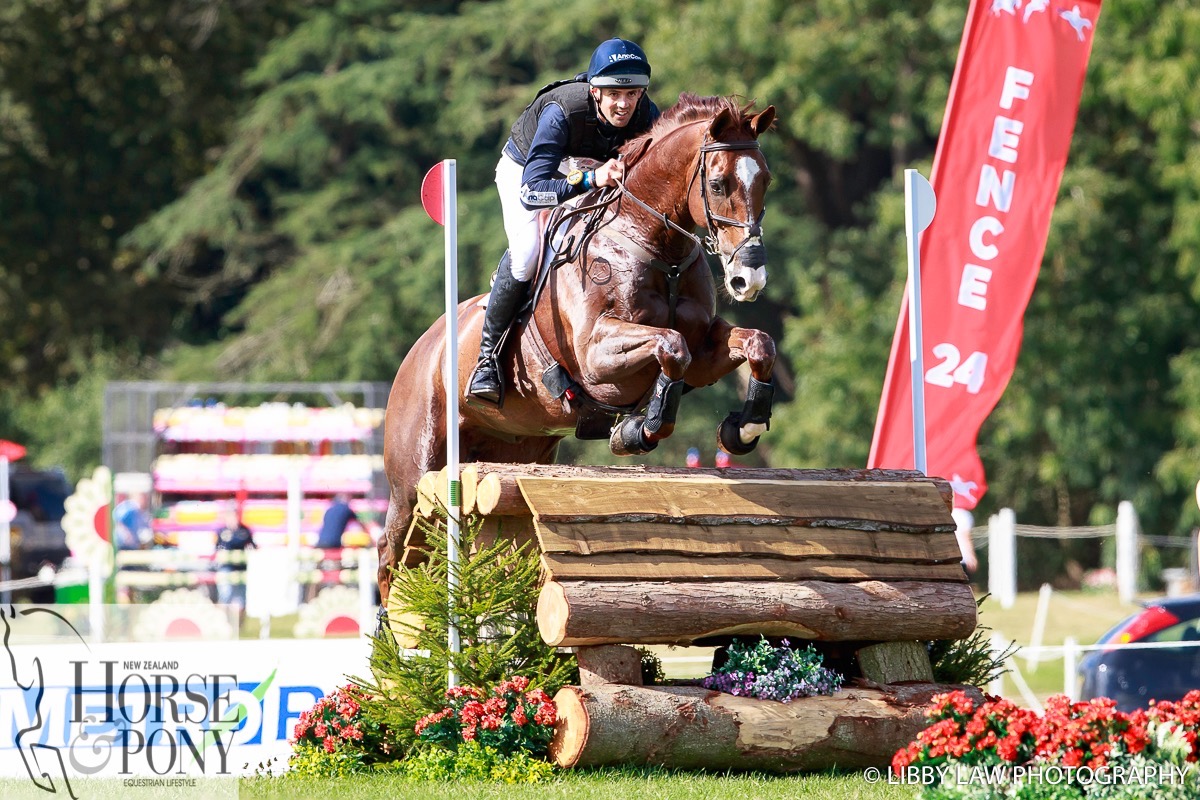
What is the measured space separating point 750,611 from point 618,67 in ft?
7.04

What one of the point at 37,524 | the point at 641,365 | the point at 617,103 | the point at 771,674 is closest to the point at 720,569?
the point at 771,674

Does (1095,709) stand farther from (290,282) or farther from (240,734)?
(290,282)

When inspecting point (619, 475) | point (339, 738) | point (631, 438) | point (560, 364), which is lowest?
point (339, 738)

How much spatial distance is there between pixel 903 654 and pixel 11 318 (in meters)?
24.1

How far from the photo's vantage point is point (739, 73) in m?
20.8

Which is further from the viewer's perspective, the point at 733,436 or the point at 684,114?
the point at 684,114

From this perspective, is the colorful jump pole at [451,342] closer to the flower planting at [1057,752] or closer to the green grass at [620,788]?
the green grass at [620,788]

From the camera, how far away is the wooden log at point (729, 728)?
215 inches

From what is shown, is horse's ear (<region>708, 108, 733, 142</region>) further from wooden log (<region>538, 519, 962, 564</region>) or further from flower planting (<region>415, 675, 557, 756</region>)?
flower planting (<region>415, 675, 557, 756</region>)

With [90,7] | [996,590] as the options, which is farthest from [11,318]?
[996,590]

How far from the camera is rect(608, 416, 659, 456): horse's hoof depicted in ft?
19.3

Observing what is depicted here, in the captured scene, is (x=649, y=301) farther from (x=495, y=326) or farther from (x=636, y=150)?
(x=495, y=326)

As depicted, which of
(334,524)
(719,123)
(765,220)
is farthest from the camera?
(765,220)

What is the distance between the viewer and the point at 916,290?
21.6 ft
